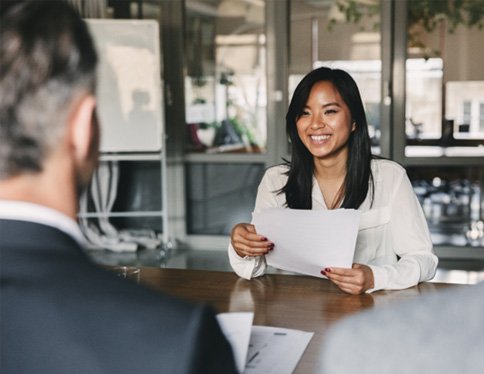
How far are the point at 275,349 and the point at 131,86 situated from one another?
4341 mm

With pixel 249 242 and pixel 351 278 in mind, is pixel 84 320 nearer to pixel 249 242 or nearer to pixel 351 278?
pixel 351 278

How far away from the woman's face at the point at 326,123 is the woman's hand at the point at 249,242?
0.44m

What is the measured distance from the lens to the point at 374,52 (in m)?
5.58

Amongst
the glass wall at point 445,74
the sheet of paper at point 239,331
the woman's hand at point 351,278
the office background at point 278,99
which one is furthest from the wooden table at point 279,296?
the glass wall at point 445,74

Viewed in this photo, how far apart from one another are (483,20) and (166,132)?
8.57ft

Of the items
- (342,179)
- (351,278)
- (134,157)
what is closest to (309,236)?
(351,278)

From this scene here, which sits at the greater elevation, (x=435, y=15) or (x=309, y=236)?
(x=435, y=15)

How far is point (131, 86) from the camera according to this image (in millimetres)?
5512

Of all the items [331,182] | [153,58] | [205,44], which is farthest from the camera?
[205,44]

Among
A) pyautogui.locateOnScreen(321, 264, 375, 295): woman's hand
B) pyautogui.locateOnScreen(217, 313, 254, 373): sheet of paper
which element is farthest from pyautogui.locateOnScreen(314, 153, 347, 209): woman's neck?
pyautogui.locateOnScreen(217, 313, 254, 373): sheet of paper

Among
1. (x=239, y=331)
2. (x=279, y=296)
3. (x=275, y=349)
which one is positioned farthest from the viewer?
(x=279, y=296)

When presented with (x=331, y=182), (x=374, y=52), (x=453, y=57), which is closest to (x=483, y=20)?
(x=453, y=57)

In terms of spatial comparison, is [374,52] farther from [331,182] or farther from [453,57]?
[331,182]

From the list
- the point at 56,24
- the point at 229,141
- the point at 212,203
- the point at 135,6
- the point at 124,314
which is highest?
the point at 135,6
